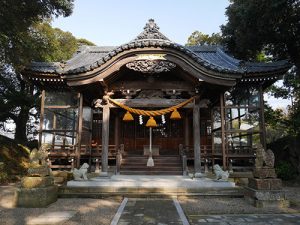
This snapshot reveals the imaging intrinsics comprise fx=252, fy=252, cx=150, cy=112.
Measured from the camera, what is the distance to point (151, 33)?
12.3 metres

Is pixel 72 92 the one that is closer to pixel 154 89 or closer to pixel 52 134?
pixel 52 134

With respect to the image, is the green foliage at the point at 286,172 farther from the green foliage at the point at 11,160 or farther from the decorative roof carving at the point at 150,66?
the green foliage at the point at 11,160

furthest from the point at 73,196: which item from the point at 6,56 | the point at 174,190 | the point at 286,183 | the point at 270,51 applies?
the point at 270,51

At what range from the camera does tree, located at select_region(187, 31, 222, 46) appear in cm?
2749

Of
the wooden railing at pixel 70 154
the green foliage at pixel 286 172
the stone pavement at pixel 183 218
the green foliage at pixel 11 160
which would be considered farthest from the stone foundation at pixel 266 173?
the green foliage at pixel 11 160

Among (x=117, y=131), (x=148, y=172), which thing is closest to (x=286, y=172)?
(x=148, y=172)

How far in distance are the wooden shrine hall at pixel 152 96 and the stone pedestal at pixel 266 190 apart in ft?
11.7

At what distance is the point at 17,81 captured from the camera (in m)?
23.5

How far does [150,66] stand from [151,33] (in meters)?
1.94

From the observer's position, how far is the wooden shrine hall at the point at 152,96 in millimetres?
11531

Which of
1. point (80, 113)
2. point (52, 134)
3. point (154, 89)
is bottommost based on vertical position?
point (52, 134)

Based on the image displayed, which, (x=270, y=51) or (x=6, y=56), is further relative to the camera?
(x=270, y=51)

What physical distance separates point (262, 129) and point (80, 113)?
361 inches

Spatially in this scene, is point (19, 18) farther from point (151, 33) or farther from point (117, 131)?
point (117, 131)
